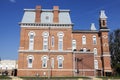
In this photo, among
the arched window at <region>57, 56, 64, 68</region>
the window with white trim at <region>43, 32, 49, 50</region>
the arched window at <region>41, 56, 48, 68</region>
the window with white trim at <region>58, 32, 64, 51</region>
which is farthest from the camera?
the window with white trim at <region>58, 32, 64, 51</region>

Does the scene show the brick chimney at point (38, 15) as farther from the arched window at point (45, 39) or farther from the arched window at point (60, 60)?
the arched window at point (60, 60)

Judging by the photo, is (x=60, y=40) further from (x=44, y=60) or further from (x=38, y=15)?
(x=38, y=15)

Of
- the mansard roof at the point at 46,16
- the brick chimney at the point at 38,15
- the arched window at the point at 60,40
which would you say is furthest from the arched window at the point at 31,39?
the arched window at the point at 60,40

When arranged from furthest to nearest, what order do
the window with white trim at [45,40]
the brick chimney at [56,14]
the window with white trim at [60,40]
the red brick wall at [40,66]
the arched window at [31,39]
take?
the brick chimney at [56,14], the window with white trim at [60,40], the window with white trim at [45,40], the arched window at [31,39], the red brick wall at [40,66]

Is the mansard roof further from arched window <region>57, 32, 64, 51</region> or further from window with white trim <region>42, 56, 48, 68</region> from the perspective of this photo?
window with white trim <region>42, 56, 48, 68</region>

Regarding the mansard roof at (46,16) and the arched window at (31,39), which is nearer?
the arched window at (31,39)

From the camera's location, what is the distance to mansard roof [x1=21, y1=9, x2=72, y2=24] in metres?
49.6

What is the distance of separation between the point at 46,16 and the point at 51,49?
8641 mm

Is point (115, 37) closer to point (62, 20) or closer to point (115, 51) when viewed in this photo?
point (115, 51)

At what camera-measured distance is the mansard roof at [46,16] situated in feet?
163

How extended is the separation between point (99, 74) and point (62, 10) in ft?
61.3

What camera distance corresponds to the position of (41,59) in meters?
47.2

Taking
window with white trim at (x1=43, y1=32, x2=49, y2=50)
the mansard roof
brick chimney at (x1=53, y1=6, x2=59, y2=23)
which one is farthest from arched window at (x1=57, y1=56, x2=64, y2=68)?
brick chimney at (x1=53, y1=6, x2=59, y2=23)

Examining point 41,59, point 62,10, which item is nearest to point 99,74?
point 41,59
